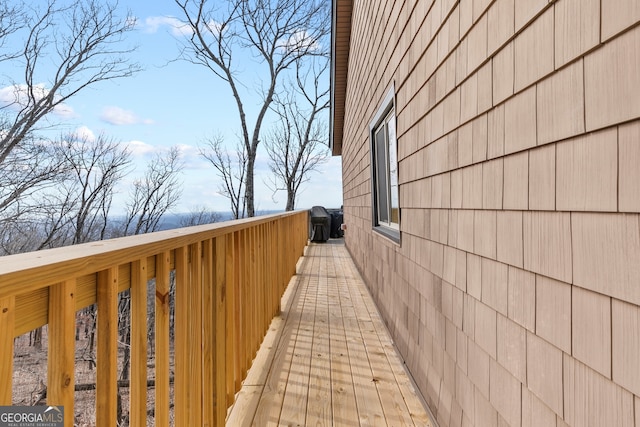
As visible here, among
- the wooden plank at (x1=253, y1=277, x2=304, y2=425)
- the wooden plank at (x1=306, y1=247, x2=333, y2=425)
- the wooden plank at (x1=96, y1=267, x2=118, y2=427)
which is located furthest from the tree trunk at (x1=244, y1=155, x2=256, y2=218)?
the wooden plank at (x1=96, y1=267, x2=118, y2=427)

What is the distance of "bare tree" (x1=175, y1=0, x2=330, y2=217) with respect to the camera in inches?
468

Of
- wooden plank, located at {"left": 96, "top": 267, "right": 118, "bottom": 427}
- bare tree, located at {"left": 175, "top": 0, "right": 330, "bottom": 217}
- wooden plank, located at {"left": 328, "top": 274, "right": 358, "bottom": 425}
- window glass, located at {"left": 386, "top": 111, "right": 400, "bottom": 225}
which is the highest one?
bare tree, located at {"left": 175, "top": 0, "right": 330, "bottom": 217}

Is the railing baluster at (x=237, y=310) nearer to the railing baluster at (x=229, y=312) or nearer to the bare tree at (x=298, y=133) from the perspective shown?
the railing baluster at (x=229, y=312)

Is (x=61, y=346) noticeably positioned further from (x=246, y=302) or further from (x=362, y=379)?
(x=362, y=379)

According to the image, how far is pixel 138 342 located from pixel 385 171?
3.30 metres

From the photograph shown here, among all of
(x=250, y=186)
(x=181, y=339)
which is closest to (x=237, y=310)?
(x=181, y=339)

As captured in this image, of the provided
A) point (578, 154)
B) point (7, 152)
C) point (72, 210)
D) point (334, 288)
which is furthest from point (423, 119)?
point (72, 210)

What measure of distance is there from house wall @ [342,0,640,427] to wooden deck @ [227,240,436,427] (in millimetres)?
286

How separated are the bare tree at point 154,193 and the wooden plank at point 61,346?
1279 centimetres

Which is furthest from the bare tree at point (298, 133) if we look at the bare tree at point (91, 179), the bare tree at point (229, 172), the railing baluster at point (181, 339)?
the railing baluster at point (181, 339)

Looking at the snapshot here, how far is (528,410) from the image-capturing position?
3.63 feet

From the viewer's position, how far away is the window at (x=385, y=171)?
10.8 ft

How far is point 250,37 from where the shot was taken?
12531 millimetres

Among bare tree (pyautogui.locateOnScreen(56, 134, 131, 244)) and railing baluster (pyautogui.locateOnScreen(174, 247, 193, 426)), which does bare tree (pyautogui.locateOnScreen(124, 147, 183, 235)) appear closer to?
bare tree (pyautogui.locateOnScreen(56, 134, 131, 244))
